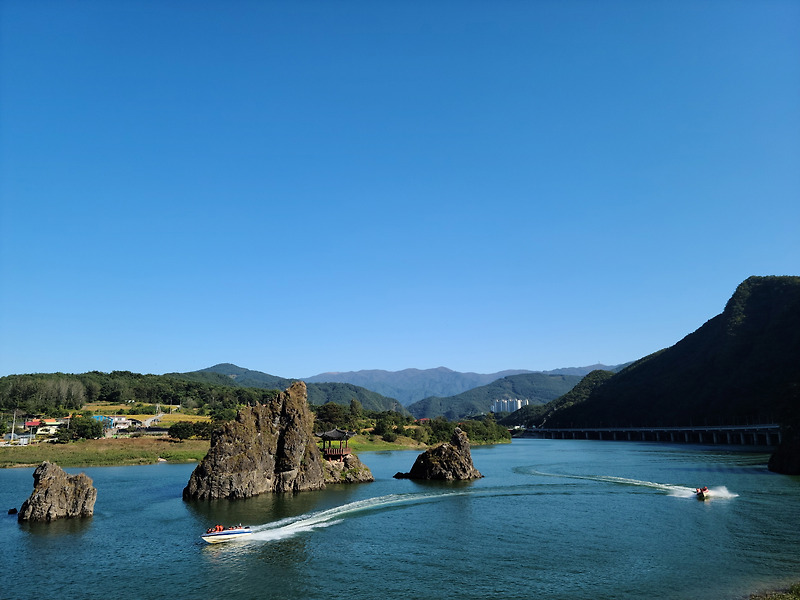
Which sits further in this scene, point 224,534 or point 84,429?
point 84,429

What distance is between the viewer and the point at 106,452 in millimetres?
119875

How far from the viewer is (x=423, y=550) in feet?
144

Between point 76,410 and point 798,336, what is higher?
point 798,336

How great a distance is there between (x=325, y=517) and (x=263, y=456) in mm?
20521

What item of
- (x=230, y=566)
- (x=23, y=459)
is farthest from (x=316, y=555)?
(x=23, y=459)

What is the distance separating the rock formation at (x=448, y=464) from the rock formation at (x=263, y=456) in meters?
17.2

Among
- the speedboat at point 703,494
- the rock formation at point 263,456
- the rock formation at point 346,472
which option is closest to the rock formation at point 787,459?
the speedboat at point 703,494

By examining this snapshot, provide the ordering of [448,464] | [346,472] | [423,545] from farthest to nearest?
1. [448,464]
2. [346,472]
3. [423,545]

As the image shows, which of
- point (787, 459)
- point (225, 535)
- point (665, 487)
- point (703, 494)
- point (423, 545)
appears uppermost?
point (787, 459)

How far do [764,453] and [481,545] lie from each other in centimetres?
12857

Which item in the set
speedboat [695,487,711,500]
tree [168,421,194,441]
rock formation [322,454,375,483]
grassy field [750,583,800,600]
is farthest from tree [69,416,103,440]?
grassy field [750,583,800,600]

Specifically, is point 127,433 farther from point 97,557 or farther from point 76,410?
point 97,557

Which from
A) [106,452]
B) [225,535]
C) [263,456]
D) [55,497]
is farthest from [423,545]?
[106,452]

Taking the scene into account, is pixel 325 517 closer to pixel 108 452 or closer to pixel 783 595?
pixel 783 595
